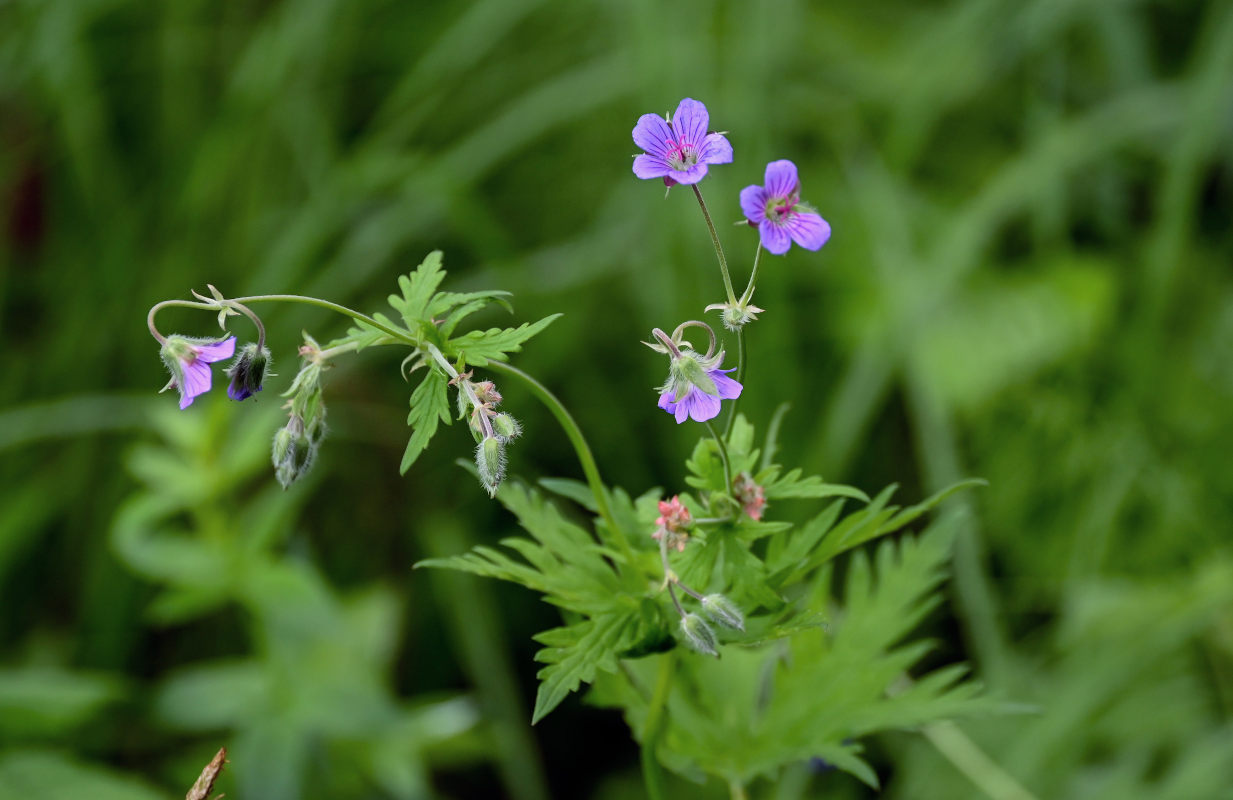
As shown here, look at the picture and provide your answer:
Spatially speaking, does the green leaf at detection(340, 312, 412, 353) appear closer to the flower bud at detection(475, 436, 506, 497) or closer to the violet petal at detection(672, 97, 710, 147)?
the flower bud at detection(475, 436, 506, 497)

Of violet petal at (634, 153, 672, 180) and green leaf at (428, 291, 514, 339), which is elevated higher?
violet petal at (634, 153, 672, 180)

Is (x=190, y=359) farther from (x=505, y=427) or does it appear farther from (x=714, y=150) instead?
(x=714, y=150)

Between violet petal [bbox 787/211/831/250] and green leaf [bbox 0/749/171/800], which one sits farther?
green leaf [bbox 0/749/171/800]

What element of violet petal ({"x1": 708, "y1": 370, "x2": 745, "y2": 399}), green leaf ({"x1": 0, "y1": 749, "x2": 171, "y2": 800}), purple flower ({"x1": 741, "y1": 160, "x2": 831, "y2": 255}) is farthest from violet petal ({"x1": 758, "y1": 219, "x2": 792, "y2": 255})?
green leaf ({"x1": 0, "y1": 749, "x2": 171, "y2": 800})

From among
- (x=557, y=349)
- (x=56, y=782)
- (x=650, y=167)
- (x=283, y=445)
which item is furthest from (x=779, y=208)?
(x=557, y=349)

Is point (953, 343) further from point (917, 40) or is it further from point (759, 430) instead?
point (917, 40)

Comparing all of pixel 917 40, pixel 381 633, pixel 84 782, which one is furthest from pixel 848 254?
pixel 84 782

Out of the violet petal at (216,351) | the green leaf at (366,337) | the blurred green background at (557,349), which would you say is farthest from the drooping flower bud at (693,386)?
the blurred green background at (557,349)
